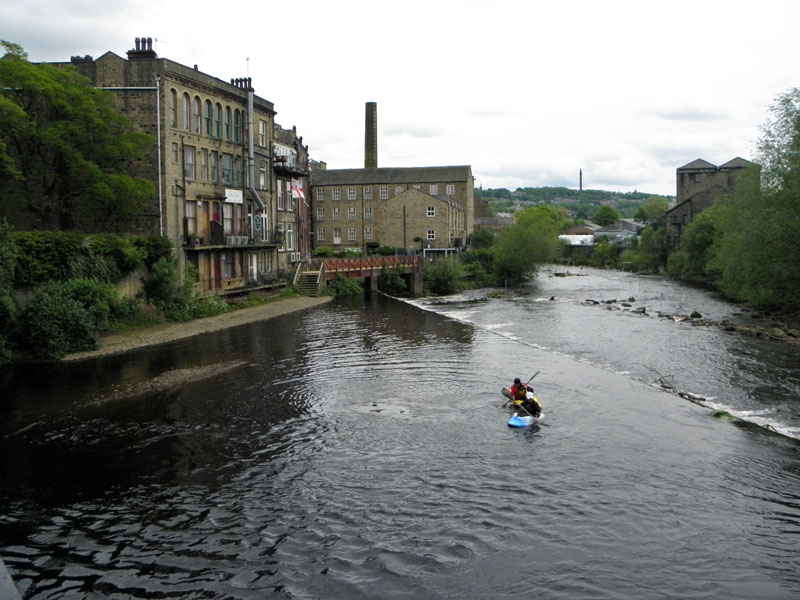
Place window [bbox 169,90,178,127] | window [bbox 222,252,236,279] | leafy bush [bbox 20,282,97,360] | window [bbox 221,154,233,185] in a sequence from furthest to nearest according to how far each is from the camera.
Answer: window [bbox 222,252,236,279], window [bbox 221,154,233,185], window [bbox 169,90,178,127], leafy bush [bbox 20,282,97,360]

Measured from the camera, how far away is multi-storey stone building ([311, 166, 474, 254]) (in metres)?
80.1

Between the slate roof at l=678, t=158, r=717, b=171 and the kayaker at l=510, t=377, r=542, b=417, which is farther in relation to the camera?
the slate roof at l=678, t=158, r=717, b=171

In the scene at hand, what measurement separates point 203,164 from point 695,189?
87.3 metres

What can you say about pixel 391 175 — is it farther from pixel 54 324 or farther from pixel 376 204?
pixel 54 324

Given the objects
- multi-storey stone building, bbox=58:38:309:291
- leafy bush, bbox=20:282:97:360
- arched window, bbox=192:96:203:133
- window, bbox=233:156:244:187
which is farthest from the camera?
window, bbox=233:156:244:187

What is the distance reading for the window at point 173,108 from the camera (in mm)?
36188

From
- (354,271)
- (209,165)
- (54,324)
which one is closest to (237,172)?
(209,165)

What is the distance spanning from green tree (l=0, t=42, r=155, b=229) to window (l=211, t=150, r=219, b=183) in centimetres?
588

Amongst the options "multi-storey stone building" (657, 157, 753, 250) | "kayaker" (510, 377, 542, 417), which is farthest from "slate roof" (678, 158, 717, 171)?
"kayaker" (510, 377, 542, 417)

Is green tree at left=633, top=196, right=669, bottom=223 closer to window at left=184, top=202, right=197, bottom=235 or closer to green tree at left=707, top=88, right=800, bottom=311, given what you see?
green tree at left=707, top=88, right=800, bottom=311

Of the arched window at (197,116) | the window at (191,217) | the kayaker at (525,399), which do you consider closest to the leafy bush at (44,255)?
the window at (191,217)

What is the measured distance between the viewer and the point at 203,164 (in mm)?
39438

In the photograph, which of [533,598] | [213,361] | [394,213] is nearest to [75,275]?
[213,361]

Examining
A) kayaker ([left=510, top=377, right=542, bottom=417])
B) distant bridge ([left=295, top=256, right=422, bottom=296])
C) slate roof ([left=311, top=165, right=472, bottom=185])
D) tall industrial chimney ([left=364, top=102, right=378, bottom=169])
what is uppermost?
tall industrial chimney ([left=364, top=102, right=378, bottom=169])
